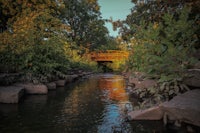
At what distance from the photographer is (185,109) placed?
5.77 m

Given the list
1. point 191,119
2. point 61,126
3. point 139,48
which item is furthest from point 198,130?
point 139,48

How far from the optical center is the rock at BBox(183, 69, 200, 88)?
728 centimetres

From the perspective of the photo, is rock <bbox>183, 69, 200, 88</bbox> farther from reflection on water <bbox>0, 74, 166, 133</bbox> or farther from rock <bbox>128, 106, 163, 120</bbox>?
reflection on water <bbox>0, 74, 166, 133</bbox>

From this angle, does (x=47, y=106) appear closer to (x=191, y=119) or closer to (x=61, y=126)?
(x=61, y=126)

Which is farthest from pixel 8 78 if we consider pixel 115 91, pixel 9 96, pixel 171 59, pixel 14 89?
pixel 171 59

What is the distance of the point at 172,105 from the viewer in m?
6.13

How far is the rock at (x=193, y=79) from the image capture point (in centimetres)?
728

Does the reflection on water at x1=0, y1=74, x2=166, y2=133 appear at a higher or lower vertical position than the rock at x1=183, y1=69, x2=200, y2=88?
lower

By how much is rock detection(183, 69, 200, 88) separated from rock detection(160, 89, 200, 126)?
2.40 feet

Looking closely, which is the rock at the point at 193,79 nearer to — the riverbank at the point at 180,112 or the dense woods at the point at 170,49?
the riverbank at the point at 180,112

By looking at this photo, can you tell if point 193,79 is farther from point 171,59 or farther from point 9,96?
point 9,96

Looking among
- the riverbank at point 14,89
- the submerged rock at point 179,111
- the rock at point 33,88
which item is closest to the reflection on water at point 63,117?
the riverbank at point 14,89

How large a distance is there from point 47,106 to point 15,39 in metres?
5.49

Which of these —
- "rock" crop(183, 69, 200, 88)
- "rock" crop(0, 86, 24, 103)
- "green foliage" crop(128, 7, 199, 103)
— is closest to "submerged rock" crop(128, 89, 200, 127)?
"rock" crop(183, 69, 200, 88)
